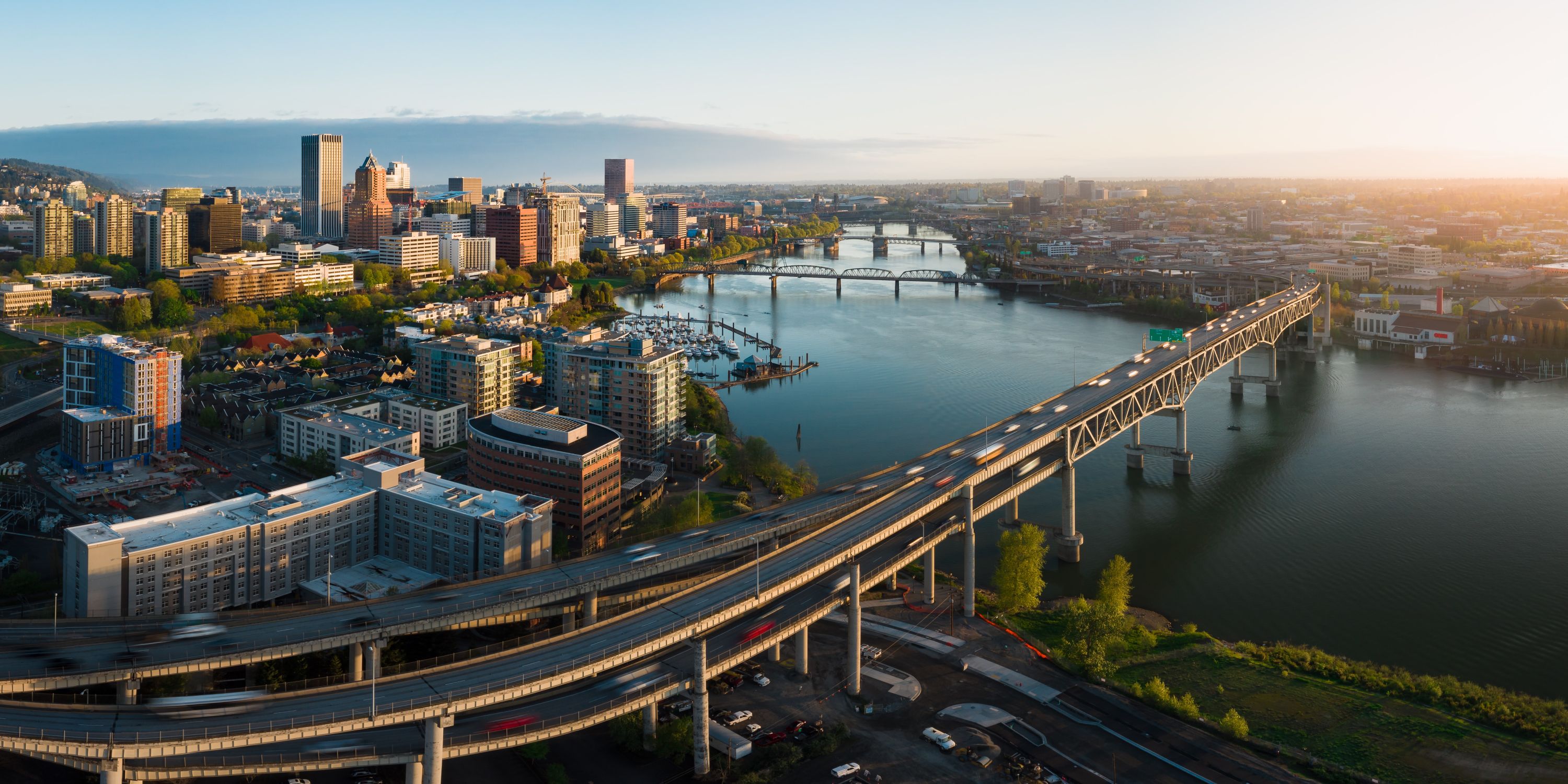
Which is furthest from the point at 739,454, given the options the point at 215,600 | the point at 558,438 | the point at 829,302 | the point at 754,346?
the point at 829,302

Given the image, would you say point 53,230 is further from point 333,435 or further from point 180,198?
point 333,435

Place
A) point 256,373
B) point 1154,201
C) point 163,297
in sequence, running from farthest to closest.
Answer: point 1154,201 → point 163,297 → point 256,373

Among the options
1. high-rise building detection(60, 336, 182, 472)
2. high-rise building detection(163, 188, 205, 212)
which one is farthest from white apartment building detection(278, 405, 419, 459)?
high-rise building detection(163, 188, 205, 212)

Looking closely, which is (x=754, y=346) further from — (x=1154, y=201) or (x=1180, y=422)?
(x=1154, y=201)

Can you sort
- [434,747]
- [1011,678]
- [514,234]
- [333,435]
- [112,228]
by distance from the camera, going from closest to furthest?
[434,747], [1011,678], [333,435], [112,228], [514,234]

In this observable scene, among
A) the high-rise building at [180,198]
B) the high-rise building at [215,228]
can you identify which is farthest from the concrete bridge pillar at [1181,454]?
the high-rise building at [180,198]

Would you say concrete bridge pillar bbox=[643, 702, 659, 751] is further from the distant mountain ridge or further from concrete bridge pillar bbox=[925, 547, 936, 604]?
the distant mountain ridge

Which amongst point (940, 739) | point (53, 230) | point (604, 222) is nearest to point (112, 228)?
point (53, 230)
